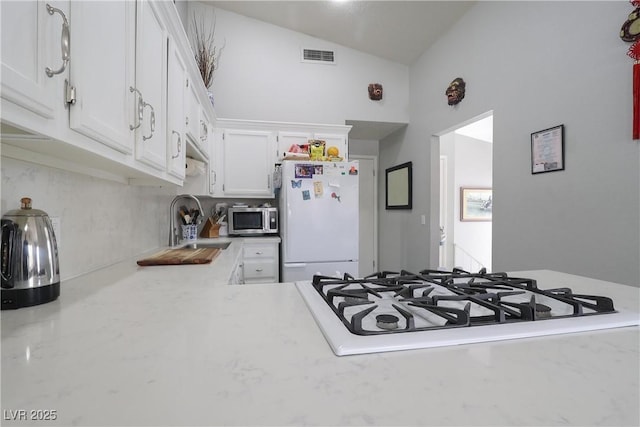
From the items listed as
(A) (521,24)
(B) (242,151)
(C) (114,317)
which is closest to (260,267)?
(B) (242,151)

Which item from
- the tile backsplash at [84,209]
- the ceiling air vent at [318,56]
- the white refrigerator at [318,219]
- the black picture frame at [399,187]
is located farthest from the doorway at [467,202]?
the tile backsplash at [84,209]

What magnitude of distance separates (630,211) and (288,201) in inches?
81.3

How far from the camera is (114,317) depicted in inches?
25.3

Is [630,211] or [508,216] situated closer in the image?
[630,211]

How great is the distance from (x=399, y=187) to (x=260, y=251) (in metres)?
1.99

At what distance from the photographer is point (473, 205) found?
175 inches

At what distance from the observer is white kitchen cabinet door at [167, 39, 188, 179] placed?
4.23 ft

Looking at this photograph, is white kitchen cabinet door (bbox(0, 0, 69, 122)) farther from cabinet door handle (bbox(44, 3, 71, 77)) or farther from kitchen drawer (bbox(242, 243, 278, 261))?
kitchen drawer (bbox(242, 243, 278, 261))

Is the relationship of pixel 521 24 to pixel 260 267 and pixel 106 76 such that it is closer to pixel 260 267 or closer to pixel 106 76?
pixel 106 76

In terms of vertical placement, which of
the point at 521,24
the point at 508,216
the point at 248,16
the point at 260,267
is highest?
the point at 248,16

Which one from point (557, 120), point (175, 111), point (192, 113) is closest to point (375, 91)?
point (557, 120)

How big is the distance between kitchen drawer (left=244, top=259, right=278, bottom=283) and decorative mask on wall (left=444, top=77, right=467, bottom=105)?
86.2 inches

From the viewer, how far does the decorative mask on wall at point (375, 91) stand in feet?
11.0

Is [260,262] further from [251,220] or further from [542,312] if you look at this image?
[542,312]
